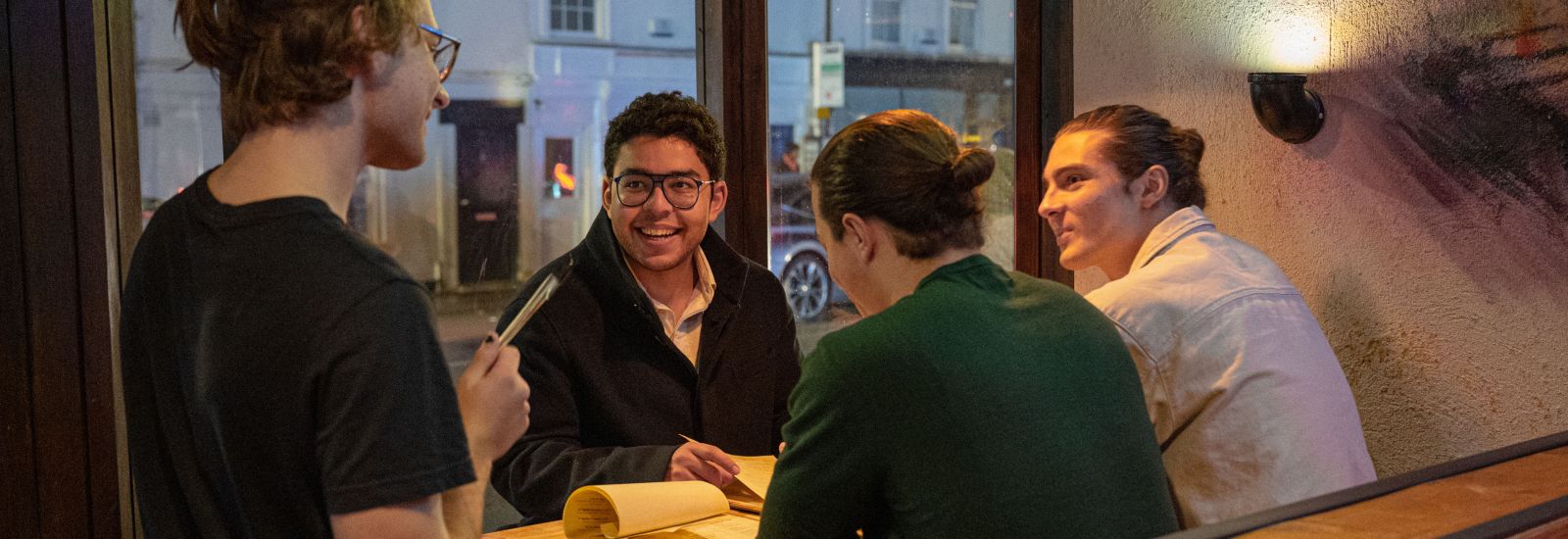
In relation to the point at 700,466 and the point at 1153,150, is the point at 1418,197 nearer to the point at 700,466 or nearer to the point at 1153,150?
the point at 1153,150

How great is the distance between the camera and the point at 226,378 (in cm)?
101

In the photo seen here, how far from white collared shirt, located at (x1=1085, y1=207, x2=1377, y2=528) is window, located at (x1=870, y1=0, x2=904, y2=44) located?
2079mm

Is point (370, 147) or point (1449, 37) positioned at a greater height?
point (1449, 37)

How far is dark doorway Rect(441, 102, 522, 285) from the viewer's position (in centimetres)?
340

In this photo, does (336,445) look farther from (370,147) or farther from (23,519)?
(23,519)

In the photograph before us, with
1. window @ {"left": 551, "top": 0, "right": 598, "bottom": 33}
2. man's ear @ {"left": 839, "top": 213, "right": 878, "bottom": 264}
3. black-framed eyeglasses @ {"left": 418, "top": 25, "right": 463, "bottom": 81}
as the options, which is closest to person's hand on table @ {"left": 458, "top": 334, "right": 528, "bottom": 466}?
black-framed eyeglasses @ {"left": 418, "top": 25, "right": 463, "bottom": 81}

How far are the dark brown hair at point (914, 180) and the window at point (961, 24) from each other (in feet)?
8.36

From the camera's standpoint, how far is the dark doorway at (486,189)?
3.40 meters

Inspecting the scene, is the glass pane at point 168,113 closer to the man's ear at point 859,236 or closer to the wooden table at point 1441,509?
the man's ear at point 859,236

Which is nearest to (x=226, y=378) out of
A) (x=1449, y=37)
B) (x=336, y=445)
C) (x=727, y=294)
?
(x=336, y=445)

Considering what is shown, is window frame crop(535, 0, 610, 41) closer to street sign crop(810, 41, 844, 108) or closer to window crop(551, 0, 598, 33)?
window crop(551, 0, 598, 33)

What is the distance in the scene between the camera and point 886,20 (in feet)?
12.9

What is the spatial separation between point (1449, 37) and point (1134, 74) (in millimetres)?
1080

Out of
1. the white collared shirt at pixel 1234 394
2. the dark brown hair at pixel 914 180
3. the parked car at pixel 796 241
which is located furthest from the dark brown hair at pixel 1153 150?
the parked car at pixel 796 241
